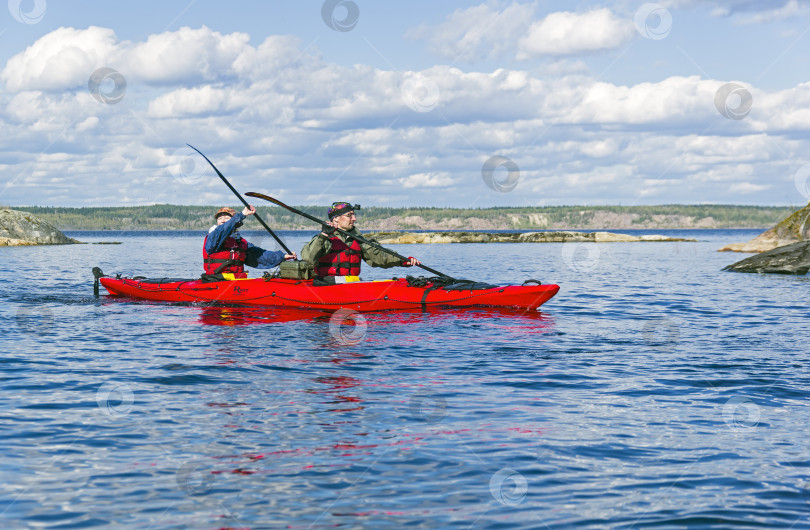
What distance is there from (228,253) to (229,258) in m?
0.14

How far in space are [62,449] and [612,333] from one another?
426 inches

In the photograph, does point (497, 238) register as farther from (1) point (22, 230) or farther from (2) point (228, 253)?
(2) point (228, 253)

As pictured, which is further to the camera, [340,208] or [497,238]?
[497,238]

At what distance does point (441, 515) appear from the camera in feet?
17.2

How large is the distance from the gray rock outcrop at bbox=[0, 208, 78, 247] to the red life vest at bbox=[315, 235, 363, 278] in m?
68.5

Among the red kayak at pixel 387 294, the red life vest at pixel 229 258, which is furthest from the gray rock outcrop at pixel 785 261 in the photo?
the red life vest at pixel 229 258

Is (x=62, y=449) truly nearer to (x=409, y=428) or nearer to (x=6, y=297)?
(x=409, y=428)

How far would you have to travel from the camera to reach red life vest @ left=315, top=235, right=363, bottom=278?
57.2 feet

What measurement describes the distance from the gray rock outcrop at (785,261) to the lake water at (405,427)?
57.9 feet

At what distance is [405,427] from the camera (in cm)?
750

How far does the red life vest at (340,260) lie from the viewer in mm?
17438

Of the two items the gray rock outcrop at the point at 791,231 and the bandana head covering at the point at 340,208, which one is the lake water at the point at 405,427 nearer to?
the bandana head covering at the point at 340,208

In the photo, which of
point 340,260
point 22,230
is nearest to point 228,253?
point 340,260

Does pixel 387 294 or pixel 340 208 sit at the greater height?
pixel 340 208
